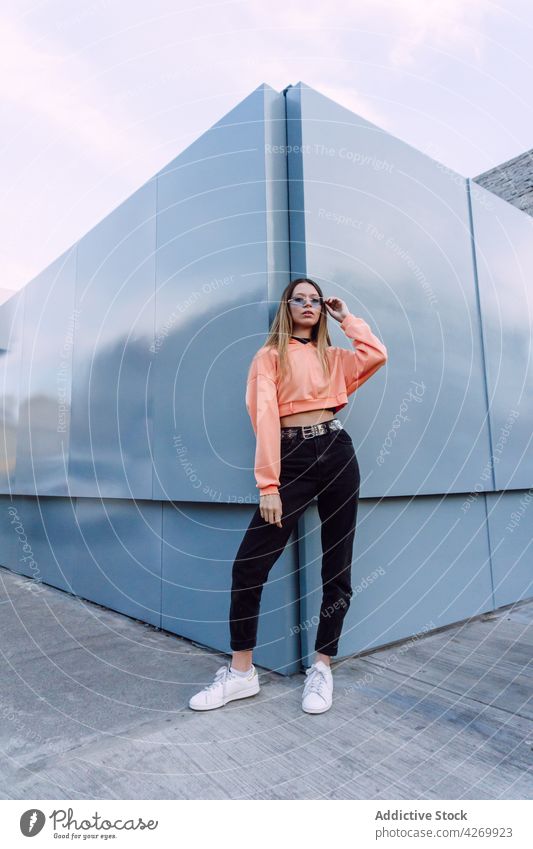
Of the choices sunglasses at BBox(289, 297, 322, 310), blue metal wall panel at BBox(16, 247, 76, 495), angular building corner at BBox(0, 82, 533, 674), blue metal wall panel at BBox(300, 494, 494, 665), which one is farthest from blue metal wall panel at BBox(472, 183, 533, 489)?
blue metal wall panel at BBox(16, 247, 76, 495)

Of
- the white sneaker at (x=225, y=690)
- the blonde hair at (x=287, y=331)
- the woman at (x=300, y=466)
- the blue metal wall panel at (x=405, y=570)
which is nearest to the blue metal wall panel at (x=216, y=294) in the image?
the blonde hair at (x=287, y=331)

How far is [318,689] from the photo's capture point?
1.89m

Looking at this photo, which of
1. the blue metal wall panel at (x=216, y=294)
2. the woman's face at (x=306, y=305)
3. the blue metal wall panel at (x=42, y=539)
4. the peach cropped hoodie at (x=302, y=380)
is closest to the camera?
the peach cropped hoodie at (x=302, y=380)

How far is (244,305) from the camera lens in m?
2.37

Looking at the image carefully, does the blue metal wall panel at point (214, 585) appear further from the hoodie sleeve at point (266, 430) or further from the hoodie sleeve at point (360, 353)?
the hoodie sleeve at point (360, 353)

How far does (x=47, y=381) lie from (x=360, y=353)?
10.2ft

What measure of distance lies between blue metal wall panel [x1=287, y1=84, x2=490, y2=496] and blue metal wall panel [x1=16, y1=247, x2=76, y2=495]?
2.31 m

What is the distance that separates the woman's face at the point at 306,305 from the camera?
2123 mm

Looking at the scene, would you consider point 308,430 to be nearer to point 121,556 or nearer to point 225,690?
point 225,690

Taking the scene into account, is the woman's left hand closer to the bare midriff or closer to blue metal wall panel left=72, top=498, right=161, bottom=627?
the bare midriff

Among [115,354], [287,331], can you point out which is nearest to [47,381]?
[115,354]

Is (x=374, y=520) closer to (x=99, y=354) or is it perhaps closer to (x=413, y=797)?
(x=413, y=797)

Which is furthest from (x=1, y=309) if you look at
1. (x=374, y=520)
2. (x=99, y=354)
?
(x=374, y=520)

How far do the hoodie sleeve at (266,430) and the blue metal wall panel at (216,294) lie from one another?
0.33 m
